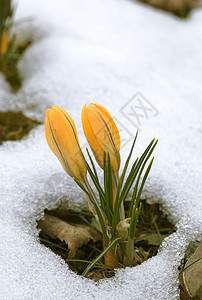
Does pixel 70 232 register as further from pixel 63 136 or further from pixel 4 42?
pixel 4 42

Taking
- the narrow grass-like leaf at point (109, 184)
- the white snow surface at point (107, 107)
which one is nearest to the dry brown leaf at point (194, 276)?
the white snow surface at point (107, 107)

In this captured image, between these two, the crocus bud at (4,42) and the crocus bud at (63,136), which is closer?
the crocus bud at (63,136)

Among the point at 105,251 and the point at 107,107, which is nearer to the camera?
the point at 105,251

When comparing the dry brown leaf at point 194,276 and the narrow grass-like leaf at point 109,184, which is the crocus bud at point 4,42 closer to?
the narrow grass-like leaf at point 109,184

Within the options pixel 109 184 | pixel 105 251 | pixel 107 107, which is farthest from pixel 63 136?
pixel 107 107

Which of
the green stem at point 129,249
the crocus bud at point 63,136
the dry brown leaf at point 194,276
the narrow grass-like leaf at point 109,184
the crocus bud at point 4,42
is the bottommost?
the crocus bud at point 4,42

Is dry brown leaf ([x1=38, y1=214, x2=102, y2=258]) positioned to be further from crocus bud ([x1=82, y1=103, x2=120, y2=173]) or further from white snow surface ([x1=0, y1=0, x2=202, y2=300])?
crocus bud ([x1=82, y1=103, x2=120, y2=173])
